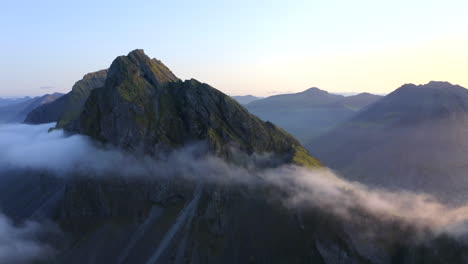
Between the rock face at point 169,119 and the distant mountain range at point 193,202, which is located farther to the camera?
the rock face at point 169,119

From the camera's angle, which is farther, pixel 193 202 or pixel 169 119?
pixel 169 119

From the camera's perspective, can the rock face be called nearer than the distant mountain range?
No

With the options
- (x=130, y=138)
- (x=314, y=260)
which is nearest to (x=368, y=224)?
(x=314, y=260)

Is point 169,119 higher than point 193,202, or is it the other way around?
point 169,119

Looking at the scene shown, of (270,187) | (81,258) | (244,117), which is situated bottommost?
(81,258)

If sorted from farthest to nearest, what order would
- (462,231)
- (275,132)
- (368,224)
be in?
(275,132) → (368,224) → (462,231)

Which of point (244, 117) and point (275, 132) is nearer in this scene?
point (244, 117)

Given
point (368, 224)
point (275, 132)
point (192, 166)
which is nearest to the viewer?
point (368, 224)

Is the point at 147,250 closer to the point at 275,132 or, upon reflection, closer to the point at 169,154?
the point at 169,154
